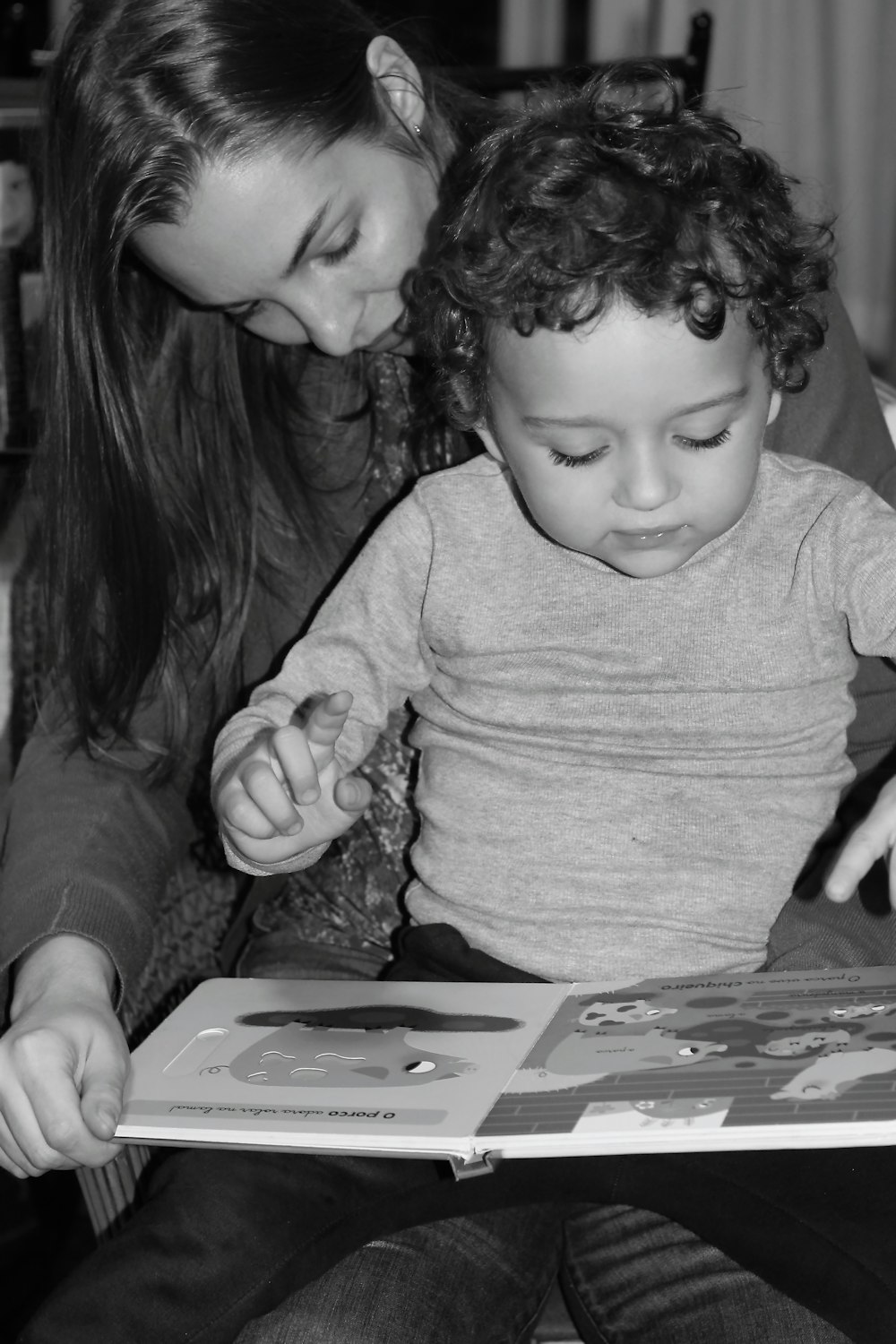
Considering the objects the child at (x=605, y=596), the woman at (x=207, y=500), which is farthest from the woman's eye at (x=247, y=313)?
the child at (x=605, y=596)

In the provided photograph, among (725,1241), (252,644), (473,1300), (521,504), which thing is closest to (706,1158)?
(725,1241)

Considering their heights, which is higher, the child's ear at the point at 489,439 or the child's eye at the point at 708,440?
the child's eye at the point at 708,440

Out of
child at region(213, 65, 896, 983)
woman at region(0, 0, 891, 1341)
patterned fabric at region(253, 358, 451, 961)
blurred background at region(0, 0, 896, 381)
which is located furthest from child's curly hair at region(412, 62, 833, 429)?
blurred background at region(0, 0, 896, 381)

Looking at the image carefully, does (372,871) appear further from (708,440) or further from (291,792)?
(708,440)

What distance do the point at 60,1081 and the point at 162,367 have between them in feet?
1.81

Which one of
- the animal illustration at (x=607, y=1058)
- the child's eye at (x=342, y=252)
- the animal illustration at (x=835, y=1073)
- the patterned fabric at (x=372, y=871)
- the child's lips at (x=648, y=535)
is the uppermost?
the child's eye at (x=342, y=252)

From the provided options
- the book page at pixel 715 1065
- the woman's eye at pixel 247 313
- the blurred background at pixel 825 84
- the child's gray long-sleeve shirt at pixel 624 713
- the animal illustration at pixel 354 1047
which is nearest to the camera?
the book page at pixel 715 1065

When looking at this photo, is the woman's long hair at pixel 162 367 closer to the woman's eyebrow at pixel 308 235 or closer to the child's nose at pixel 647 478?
the woman's eyebrow at pixel 308 235

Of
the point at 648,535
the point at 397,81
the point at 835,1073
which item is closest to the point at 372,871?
the point at 648,535

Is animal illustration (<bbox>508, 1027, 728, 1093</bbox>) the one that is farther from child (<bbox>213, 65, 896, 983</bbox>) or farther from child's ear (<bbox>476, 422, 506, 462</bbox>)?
child's ear (<bbox>476, 422, 506, 462</bbox>)

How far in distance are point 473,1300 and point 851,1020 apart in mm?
277

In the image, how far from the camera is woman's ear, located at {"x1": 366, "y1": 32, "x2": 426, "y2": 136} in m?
1.04

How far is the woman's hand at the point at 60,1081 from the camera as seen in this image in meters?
0.80

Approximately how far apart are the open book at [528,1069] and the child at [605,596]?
84mm
